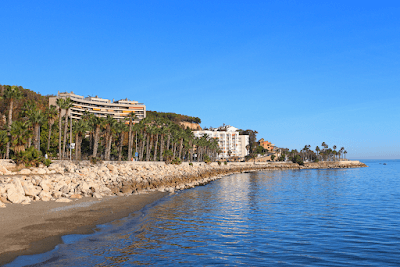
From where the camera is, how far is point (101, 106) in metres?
163

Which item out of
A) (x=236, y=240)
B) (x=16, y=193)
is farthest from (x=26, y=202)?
(x=236, y=240)

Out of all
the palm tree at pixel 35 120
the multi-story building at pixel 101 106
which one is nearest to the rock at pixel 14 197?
the palm tree at pixel 35 120

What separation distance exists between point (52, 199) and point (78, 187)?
4317 mm

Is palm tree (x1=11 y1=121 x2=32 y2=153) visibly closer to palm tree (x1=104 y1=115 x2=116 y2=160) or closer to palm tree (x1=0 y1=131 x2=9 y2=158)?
palm tree (x1=0 y1=131 x2=9 y2=158)

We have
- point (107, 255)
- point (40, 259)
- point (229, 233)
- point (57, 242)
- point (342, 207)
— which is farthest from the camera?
point (342, 207)

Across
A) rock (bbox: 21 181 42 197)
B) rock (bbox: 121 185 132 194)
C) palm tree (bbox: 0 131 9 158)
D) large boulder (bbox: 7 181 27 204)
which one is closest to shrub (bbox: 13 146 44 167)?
palm tree (bbox: 0 131 9 158)

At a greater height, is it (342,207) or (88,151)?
(88,151)

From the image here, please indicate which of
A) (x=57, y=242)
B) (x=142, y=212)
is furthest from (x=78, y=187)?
(x=57, y=242)

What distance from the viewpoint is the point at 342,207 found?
92.5ft

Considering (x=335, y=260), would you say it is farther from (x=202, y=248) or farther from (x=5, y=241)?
(x=5, y=241)

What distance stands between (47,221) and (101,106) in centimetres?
15370

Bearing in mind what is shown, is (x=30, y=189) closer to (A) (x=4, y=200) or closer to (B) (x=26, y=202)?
(B) (x=26, y=202)

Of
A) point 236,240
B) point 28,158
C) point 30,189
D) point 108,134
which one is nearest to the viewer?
point 236,240

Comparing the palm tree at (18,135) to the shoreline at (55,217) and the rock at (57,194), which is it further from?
the rock at (57,194)
